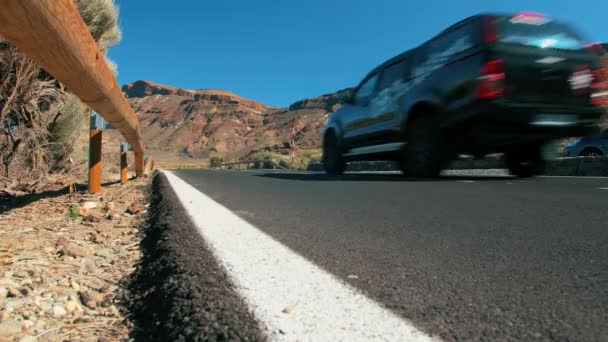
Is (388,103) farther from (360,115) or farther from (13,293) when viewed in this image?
(13,293)

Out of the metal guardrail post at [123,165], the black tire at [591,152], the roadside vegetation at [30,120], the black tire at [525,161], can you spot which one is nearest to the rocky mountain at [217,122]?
the black tire at [591,152]

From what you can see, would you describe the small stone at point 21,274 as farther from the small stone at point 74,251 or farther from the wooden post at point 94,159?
the wooden post at point 94,159

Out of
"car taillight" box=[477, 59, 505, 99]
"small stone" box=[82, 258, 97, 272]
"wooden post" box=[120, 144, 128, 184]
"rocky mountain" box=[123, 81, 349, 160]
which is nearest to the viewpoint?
"small stone" box=[82, 258, 97, 272]

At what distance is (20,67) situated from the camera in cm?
506

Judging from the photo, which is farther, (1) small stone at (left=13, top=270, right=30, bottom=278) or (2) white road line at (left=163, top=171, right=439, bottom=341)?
(1) small stone at (left=13, top=270, right=30, bottom=278)

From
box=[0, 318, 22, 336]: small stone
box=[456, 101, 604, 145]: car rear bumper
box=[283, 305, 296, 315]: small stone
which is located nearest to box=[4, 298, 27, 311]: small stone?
box=[0, 318, 22, 336]: small stone

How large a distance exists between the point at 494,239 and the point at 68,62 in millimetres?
2575

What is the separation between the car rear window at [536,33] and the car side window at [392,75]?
1688 mm

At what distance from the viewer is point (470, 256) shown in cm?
164

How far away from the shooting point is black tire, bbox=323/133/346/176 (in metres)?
8.47

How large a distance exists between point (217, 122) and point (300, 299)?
118 metres

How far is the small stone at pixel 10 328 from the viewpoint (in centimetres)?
111

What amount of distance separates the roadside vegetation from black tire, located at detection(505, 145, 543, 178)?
6837mm

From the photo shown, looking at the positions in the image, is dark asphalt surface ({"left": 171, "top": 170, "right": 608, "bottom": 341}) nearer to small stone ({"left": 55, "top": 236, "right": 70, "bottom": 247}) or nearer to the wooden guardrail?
small stone ({"left": 55, "top": 236, "right": 70, "bottom": 247})
